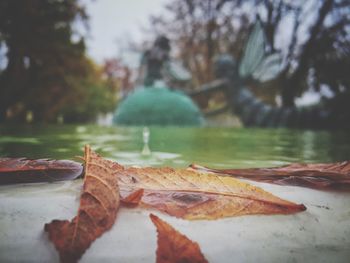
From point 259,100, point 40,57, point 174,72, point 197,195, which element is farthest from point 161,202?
point 174,72

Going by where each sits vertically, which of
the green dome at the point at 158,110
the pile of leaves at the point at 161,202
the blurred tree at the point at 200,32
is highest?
the blurred tree at the point at 200,32

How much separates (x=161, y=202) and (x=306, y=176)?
0.44 m

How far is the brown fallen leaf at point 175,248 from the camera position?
0.45 m

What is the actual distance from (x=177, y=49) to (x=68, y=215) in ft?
45.2

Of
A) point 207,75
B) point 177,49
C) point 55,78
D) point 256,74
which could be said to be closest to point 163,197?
point 256,74

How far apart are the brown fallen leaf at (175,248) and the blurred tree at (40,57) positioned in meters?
6.87

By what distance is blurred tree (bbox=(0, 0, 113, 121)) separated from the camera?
6266 millimetres

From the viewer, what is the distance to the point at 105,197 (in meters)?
0.54

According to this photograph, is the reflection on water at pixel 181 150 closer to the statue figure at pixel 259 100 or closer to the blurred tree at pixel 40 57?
the statue figure at pixel 259 100

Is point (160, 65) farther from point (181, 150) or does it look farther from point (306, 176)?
point (306, 176)

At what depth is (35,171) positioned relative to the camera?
74cm

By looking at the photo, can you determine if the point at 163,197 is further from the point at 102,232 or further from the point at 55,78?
the point at 55,78

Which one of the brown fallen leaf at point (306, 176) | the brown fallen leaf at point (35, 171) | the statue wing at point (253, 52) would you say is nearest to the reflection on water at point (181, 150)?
the brown fallen leaf at point (306, 176)

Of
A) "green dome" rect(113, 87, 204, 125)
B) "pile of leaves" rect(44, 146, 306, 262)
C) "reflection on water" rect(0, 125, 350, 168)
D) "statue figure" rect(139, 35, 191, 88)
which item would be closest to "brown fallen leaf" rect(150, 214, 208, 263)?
"pile of leaves" rect(44, 146, 306, 262)
